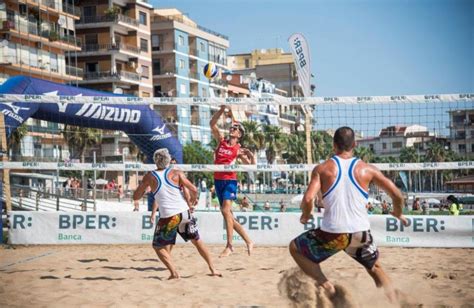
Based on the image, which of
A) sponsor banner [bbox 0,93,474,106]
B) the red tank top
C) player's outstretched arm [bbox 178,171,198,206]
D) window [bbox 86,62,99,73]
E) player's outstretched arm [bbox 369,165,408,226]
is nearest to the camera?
player's outstretched arm [bbox 369,165,408,226]

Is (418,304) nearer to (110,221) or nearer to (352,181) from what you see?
(352,181)

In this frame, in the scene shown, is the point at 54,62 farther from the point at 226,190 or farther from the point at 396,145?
the point at 396,145

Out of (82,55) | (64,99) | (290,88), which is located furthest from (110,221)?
(290,88)

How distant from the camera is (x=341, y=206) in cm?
438

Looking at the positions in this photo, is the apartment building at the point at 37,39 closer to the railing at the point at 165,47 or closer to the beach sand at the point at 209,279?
the railing at the point at 165,47

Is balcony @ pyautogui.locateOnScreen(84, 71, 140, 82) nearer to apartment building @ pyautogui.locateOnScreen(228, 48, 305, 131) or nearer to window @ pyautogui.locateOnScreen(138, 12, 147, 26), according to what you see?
window @ pyautogui.locateOnScreen(138, 12, 147, 26)

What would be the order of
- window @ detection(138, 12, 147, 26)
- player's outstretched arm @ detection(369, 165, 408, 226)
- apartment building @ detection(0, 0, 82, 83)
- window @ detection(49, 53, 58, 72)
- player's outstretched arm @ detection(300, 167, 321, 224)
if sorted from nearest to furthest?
player's outstretched arm @ detection(300, 167, 321, 224)
player's outstretched arm @ detection(369, 165, 408, 226)
apartment building @ detection(0, 0, 82, 83)
window @ detection(49, 53, 58, 72)
window @ detection(138, 12, 147, 26)

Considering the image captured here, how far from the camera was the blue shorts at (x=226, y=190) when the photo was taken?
8297 mm

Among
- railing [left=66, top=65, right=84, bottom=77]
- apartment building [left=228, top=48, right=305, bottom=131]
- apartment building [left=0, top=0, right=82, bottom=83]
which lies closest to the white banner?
apartment building [left=0, top=0, right=82, bottom=83]

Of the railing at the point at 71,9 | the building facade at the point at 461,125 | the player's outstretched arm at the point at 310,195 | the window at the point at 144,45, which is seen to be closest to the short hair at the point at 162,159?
the player's outstretched arm at the point at 310,195

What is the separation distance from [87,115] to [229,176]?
5827 mm

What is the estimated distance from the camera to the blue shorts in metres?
8.30

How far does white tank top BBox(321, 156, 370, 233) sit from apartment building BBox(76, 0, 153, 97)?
47815mm

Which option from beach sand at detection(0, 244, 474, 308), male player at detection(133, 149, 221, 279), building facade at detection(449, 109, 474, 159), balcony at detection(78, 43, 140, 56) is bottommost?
beach sand at detection(0, 244, 474, 308)
